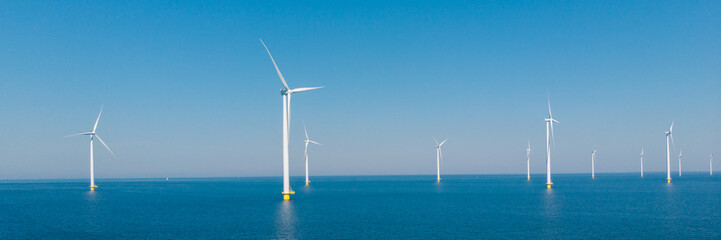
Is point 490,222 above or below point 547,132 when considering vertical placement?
below

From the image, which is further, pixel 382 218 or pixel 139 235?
pixel 382 218

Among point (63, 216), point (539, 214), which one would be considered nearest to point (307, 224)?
point (539, 214)

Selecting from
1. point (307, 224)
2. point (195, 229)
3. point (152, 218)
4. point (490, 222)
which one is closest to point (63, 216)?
point (152, 218)

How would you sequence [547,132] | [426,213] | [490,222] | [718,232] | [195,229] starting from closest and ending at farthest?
1. [718,232]
2. [195,229]
3. [490,222]
4. [426,213]
5. [547,132]

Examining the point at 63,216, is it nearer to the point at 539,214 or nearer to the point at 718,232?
the point at 539,214

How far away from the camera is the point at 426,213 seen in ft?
233

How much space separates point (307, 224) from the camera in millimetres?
58000

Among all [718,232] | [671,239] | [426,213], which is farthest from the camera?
[426,213]

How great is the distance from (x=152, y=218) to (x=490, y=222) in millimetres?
36777

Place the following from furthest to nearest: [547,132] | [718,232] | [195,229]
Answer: [547,132] < [195,229] < [718,232]

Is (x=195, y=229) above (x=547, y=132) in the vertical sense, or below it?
below

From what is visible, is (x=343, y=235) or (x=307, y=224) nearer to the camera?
(x=343, y=235)

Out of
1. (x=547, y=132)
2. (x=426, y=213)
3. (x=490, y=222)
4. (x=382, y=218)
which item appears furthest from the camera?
(x=547, y=132)

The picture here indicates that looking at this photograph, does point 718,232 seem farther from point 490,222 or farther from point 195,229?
point 195,229
